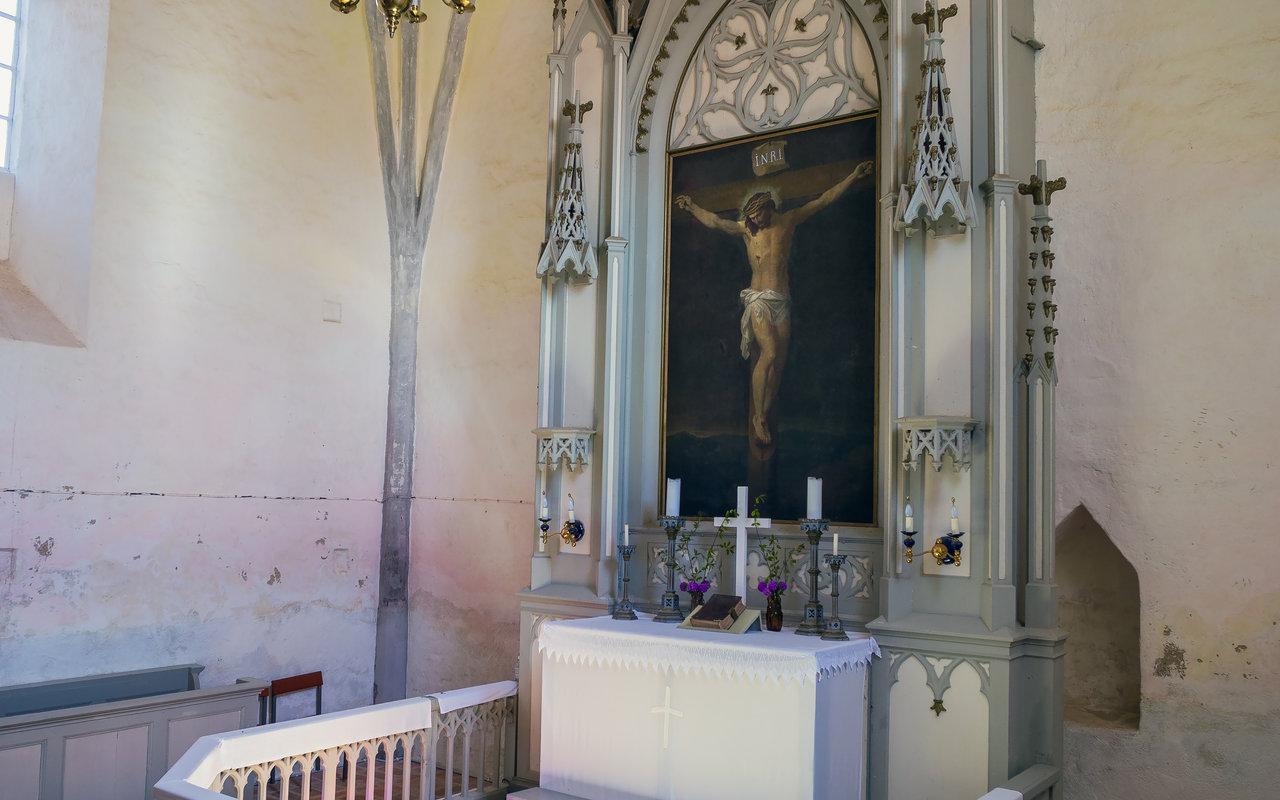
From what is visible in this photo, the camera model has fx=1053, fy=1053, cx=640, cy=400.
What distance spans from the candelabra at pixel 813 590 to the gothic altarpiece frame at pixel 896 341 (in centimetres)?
32

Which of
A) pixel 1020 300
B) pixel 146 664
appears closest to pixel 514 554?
pixel 146 664

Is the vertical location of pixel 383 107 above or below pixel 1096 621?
above

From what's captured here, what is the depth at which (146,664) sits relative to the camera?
710 centimetres

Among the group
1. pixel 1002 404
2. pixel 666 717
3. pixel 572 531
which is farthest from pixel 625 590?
pixel 1002 404

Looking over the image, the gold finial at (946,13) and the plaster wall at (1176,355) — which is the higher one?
the gold finial at (946,13)

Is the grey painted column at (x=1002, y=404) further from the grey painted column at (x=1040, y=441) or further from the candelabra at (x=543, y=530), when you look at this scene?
the candelabra at (x=543, y=530)

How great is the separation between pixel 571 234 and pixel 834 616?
115 inches

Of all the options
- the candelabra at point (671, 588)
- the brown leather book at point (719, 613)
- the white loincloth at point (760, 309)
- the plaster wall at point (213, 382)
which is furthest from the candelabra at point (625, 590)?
the plaster wall at point (213, 382)

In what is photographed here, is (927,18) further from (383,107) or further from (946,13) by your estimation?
(383,107)

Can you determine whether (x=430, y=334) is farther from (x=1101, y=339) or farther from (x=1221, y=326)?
(x=1221, y=326)

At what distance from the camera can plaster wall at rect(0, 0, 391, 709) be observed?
673 cm

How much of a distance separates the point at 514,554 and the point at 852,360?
10.7ft

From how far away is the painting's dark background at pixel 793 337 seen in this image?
19.8 feet

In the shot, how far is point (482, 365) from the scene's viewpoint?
8.44 meters
